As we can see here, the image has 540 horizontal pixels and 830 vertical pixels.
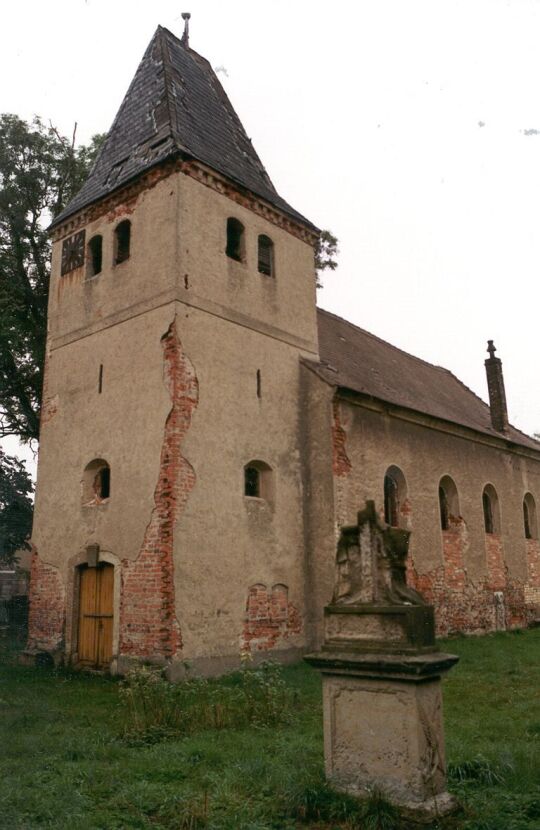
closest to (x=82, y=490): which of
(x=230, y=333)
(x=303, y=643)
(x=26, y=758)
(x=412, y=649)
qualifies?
(x=230, y=333)

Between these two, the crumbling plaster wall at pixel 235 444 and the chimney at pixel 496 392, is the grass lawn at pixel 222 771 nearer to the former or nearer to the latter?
the crumbling plaster wall at pixel 235 444

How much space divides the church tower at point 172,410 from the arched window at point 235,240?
0.16ft

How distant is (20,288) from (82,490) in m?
8.40

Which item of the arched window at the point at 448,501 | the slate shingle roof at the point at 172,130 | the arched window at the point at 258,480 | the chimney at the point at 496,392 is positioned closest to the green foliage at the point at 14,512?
the slate shingle roof at the point at 172,130

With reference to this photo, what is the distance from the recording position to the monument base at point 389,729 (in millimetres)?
5023

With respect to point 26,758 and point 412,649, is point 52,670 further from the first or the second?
point 412,649

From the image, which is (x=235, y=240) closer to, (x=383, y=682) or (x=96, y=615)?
(x=96, y=615)

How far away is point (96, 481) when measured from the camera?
14.1m

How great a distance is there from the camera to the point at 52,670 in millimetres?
13258

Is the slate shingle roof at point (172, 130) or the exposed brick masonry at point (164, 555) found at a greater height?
the slate shingle roof at point (172, 130)

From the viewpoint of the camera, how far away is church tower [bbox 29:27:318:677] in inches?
488

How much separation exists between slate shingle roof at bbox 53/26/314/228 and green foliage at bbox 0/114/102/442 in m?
3.95

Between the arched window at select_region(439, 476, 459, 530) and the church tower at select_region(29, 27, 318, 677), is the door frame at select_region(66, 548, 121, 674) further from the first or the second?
the arched window at select_region(439, 476, 459, 530)

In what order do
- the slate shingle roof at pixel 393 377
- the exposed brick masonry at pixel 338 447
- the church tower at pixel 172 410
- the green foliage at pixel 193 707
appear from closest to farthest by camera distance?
1. the green foliage at pixel 193 707
2. the church tower at pixel 172 410
3. the exposed brick masonry at pixel 338 447
4. the slate shingle roof at pixel 393 377
